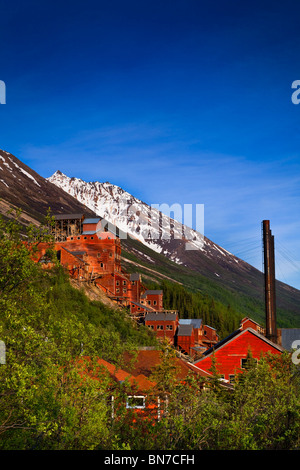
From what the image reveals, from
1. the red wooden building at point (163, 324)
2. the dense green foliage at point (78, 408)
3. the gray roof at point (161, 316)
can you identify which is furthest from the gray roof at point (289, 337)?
the dense green foliage at point (78, 408)

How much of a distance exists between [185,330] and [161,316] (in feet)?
18.6

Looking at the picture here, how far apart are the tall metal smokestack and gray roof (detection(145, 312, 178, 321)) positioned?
32.8 meters

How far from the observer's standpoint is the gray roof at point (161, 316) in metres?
89.8

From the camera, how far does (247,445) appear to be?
15016mm

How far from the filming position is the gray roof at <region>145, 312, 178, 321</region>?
8975cm

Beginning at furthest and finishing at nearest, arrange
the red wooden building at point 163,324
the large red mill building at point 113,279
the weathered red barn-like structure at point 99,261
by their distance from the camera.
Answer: the red wooden building at point 163,324 < the large red mill building at point 113,279 < the weathered red barn-like structure at point 99,261

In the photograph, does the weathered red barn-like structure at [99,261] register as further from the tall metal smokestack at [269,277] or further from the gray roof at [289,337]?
the tall metal smokestack at [269,277]

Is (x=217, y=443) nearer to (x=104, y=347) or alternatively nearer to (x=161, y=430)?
(x=161, y=430)

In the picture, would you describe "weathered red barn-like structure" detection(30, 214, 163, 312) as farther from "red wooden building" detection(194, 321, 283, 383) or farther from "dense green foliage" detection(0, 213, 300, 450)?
"dense green foliage" detection(0, 213, 300, 450)

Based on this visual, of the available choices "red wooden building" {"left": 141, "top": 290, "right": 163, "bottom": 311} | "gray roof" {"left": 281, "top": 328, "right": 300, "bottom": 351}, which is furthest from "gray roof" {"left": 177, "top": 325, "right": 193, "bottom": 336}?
"gray roof" {"left": 281, "top": 328, "right": 300, "bottom": 351}

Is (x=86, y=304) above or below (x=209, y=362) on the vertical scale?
above

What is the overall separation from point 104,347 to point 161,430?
21770 millimetres

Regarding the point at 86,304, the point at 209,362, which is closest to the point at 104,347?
the point at 209,362

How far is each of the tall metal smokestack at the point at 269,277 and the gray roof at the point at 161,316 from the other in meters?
32.8
